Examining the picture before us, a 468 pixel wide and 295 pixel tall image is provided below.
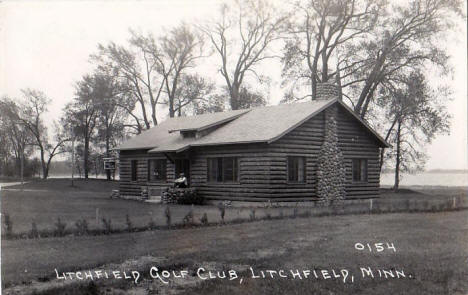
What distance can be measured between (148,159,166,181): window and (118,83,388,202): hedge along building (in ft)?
0.39

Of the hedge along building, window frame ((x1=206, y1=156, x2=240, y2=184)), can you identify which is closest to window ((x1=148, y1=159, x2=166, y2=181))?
the hedge along building

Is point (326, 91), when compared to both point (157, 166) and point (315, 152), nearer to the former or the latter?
point (315, 152)

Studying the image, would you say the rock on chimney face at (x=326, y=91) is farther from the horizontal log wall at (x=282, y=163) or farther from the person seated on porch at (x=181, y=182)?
the person seated on porch at (x=181, y=182)

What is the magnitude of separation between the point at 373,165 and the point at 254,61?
20.8 m

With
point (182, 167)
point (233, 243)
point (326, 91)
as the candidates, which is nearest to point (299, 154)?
point (326, 91)

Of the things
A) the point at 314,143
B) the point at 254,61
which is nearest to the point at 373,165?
the point at 314,143

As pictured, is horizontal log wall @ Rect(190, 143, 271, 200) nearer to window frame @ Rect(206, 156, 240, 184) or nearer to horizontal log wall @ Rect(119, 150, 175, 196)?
window frame @ Rect(206, 156, 240, 184)

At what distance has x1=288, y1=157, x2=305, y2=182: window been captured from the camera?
25828 millimetres

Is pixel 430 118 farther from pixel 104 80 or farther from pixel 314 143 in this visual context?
pixel 104 80

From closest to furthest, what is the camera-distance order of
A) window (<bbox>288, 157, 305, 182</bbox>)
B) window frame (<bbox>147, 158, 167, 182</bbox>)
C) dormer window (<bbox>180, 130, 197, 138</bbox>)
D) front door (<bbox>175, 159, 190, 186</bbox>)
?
1. window (<bbox>288, 157, 305, 182</bbox>)
2. front door (<bbox>175, 159, 190, 186</bbox>)
3. dormer window (<bbox>180, 130, 197, 138</bbox>)
4. window frame (<bbox>147, 158, 167, 182</bbox>)

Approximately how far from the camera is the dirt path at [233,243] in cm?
1097

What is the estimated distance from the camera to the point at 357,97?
40562mm

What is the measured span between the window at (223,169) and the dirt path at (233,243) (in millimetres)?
8811

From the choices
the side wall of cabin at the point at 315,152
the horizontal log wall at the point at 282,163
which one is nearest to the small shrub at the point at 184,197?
the horizontal log wall at the point at 282,163
